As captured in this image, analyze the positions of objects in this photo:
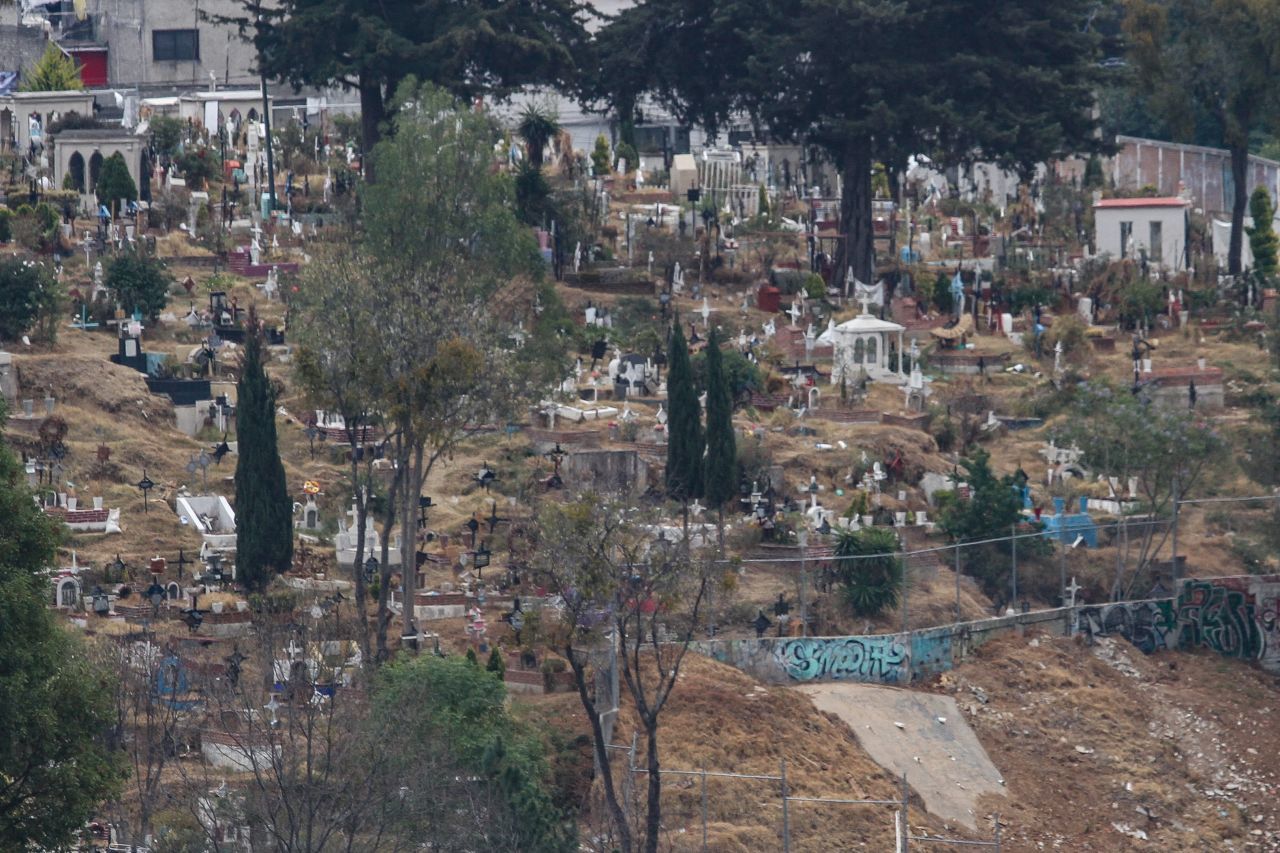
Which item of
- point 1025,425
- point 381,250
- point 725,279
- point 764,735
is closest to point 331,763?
point 764,735

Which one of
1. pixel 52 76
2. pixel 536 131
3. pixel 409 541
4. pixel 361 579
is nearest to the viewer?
pixel 361 579

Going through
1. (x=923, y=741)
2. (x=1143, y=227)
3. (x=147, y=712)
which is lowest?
(x=923, y=741)

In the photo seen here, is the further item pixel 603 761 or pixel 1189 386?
pixel 1189 386

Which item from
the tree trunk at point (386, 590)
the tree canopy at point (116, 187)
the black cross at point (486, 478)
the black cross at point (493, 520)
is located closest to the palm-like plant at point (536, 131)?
the tree canopy at point (116, 187)

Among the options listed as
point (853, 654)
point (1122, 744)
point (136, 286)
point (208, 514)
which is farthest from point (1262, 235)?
point (208, 514)

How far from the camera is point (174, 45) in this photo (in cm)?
8219

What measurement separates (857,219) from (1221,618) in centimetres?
1955

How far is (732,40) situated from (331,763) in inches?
1307

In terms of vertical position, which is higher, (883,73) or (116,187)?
(883,73)

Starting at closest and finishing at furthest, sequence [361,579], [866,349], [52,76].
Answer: [361,579] < [866,349] < [52,76]

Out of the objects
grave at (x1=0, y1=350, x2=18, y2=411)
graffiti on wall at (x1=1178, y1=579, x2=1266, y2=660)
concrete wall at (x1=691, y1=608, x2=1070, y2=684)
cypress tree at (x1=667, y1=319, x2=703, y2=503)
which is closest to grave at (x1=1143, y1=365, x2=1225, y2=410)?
graffiti on wall at (x1=1178, y1=579, x2=1266, y2=660)

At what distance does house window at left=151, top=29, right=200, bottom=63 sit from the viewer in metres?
82.1

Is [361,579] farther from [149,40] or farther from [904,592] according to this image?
[149,40]

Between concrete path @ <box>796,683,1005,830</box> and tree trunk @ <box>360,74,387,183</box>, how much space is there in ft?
79.3
